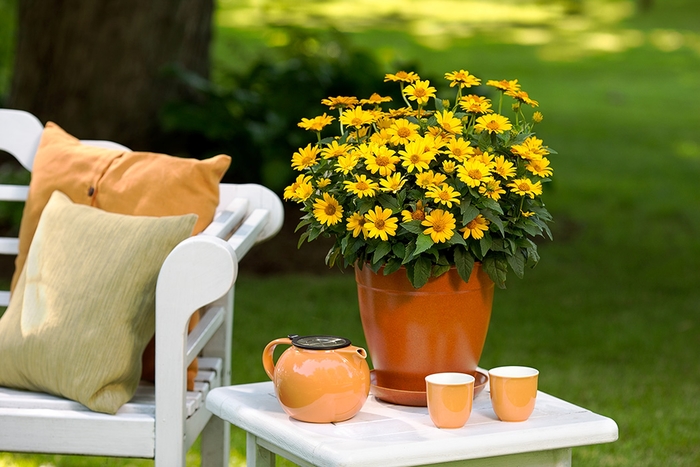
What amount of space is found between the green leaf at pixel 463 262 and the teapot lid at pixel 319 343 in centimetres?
20

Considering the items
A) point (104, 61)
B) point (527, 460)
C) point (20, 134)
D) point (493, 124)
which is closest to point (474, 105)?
point (493, 124)

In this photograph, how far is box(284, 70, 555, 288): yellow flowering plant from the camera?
1.50 m

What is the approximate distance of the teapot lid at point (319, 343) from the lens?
59.1 inches

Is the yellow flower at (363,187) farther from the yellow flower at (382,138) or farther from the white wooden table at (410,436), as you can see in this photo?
the white wooden table at (410,436)

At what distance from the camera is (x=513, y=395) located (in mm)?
1501

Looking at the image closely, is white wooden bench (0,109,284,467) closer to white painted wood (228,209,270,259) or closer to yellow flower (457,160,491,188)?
white painted wood (228,209,270,259)

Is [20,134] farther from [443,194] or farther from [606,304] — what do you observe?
[606,304]

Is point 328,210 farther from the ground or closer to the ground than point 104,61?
closer to the ground

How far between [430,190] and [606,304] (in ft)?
9.85

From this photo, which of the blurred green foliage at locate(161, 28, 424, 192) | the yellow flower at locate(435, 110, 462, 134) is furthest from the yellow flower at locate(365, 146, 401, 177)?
the blurred green foliage at locate(161, 28, 424, 192)

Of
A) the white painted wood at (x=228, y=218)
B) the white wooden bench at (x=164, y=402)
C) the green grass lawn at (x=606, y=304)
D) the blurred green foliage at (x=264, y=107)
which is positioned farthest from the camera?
the blurred green foliage at (x=264, y=107)

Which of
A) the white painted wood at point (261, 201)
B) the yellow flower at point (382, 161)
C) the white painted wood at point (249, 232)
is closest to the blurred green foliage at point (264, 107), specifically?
the white painted wood at point (261, 201)

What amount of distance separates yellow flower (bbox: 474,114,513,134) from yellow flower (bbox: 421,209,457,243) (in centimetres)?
16

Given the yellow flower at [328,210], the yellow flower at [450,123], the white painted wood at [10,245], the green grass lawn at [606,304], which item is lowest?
the green grass lawn at [606,304]
